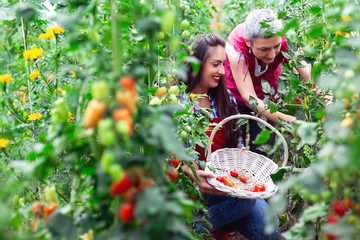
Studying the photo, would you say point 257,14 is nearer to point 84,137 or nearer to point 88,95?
point 88,95

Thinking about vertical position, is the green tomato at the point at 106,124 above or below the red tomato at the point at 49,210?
above

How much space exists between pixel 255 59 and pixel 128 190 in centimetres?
160

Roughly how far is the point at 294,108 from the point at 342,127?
814mm

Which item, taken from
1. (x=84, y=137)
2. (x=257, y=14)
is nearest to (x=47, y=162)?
(x=84, y=137)

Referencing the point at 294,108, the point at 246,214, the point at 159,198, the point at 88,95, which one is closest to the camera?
the point at 159,198

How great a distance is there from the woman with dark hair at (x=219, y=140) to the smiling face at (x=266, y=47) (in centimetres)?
18

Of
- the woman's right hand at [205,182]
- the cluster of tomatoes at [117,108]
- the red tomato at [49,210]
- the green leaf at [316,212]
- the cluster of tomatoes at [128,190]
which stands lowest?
the woman's right hand at [205,182]

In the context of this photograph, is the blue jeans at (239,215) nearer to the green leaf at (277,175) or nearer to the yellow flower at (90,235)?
the green leaf at (277,175)

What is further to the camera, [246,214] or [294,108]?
[246,214]

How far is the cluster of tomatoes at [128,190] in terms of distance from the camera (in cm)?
45

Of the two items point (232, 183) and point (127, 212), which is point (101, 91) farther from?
point (232, 183)

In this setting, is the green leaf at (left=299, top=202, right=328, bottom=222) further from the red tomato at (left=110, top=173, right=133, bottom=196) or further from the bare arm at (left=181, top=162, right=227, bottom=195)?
the bare arm at (left=181, top=162, right=227, bottom=195)

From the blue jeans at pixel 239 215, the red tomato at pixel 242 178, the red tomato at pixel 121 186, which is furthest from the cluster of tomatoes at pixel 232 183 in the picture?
the red tomato at pixel 121 186

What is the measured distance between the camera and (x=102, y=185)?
0.47 metres
